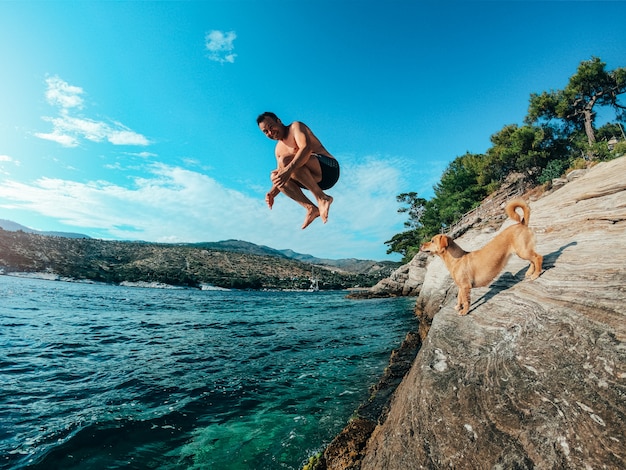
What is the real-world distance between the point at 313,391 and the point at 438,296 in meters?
10.3

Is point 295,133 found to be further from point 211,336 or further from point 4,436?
point 211,336

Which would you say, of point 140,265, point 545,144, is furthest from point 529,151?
point 140,265

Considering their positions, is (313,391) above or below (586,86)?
below

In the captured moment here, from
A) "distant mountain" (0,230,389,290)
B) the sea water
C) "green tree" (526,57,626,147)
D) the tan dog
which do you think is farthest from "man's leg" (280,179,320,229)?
"distant mountain" (0,230,389,290)

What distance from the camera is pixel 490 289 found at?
6.53 m

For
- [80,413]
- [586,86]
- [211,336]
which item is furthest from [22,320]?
[586,86]

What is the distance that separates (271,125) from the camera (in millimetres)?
3248

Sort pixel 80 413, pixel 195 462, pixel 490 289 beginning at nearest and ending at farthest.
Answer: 1. pixel 195 462
2. pixel 80 413
3. pixel 490 289

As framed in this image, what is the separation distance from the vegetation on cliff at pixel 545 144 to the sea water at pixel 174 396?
102ft

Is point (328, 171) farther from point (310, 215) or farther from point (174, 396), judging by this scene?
point (174, 396)

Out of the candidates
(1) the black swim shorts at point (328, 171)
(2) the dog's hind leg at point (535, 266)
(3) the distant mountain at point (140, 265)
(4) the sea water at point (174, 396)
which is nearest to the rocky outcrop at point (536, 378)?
(2) the dog's hind leg at point (535, 266)

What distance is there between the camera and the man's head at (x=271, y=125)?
3244mm

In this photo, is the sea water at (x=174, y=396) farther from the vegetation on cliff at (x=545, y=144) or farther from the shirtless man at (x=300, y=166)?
the vegetation on cliff at (x=545, y=144)

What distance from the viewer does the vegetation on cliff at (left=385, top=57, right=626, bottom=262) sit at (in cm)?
3406
